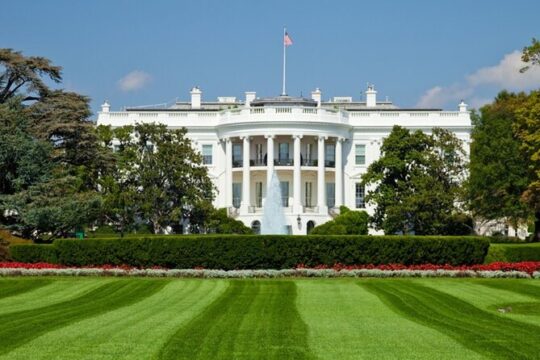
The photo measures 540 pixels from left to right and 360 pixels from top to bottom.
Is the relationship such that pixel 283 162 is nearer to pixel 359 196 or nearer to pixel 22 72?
pixel 359 196

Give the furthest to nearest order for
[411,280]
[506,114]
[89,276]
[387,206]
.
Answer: [506,114]
[387,206]
[89,276]
[411,280]

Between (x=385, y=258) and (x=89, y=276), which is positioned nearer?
(x=89, y=276)

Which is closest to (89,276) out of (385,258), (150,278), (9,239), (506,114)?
(150,278)

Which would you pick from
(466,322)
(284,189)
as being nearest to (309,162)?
(284,189)

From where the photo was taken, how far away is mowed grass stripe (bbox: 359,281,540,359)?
15242 mm

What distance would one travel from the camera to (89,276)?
32.7 m

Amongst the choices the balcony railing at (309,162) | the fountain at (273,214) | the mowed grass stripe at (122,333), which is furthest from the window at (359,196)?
the mowed grass stripe at (122,333)

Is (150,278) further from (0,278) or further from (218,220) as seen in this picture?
(218,220)

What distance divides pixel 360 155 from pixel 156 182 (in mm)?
21698

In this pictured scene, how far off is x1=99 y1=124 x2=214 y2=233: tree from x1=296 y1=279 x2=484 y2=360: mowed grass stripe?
36.6 meters

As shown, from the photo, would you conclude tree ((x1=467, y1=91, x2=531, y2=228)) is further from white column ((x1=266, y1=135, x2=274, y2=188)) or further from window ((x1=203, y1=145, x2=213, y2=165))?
window ((x1=203, y1=145, x2=213, y2=165))

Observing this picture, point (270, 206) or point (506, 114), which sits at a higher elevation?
point (506, 114)

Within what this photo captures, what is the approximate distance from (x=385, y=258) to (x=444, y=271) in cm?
248

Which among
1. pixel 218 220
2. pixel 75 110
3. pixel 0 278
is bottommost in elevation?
pixel 0 278
